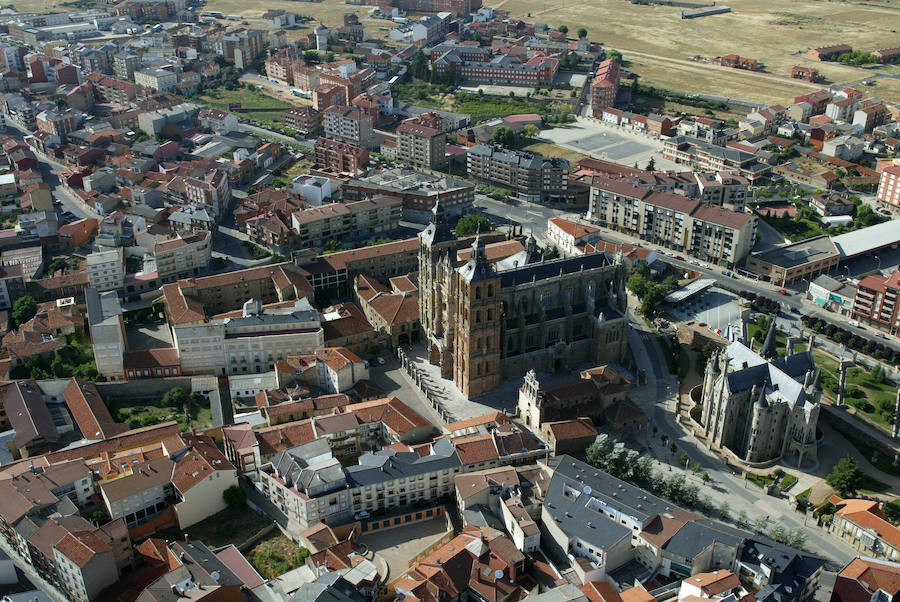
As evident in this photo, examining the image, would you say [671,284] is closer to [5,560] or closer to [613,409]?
[613,409]

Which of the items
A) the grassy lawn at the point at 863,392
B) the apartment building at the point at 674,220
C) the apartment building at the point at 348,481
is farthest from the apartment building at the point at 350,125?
the apartment building at the point at 348,481

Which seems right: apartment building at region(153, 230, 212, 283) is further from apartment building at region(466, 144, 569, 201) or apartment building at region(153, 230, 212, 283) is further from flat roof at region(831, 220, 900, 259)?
flat roof at region(831, 220, 900, 259)

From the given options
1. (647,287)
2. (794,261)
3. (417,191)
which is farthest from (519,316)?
(417,191)

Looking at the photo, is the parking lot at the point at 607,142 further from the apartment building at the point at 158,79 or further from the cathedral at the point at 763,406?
the apartment building at the point at 158,79

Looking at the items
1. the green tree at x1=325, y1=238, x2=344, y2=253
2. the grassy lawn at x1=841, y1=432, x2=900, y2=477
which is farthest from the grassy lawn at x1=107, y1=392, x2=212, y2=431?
the grassy lawn at x1=841, y1=432, x2=900, y2=477

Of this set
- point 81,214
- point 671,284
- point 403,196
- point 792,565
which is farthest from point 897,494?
point 81,214

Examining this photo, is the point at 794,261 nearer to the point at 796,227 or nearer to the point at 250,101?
the point at 796,227
